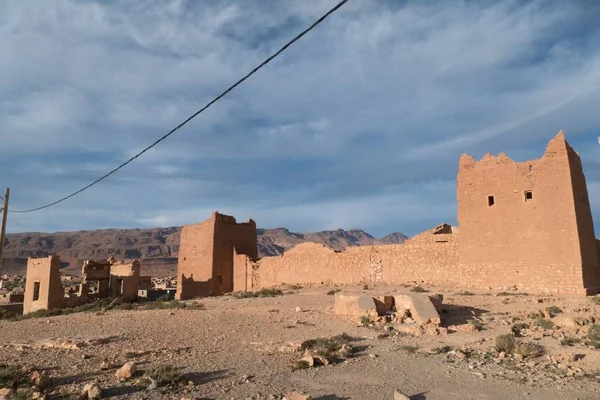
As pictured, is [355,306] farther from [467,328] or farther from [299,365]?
[299,365]

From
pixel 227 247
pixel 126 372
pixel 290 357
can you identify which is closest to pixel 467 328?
pixel 290 357

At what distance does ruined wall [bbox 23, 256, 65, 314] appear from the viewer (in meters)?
21.3

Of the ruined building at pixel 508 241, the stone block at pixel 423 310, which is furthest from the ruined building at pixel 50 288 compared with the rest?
the stone block at pixel 423 310

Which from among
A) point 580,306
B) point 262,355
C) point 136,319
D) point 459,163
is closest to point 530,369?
point 262,355

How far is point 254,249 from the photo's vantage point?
103 feet

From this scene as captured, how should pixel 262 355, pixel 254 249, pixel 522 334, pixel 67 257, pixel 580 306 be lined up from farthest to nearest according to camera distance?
pixel 67 257 → pixel 254 249 → pixel 580 306 → pixel 522 334 → pixel 262 355

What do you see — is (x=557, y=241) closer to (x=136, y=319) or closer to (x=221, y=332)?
(x=221, y=332)

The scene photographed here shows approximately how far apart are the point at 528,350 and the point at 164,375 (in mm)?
6403

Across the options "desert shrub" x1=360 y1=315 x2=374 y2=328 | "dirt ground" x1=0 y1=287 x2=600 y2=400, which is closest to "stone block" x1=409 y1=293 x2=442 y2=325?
"dirt ground" x1=0 y1=287 x2=600 y2=400

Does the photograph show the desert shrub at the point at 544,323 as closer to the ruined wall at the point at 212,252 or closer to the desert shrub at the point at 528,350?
the desert shrub at the point at 528,350

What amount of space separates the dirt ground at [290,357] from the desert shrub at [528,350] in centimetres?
15

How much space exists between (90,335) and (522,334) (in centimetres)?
988

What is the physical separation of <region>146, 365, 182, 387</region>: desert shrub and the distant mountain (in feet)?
236

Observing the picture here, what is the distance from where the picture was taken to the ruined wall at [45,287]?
21328 millimetres
